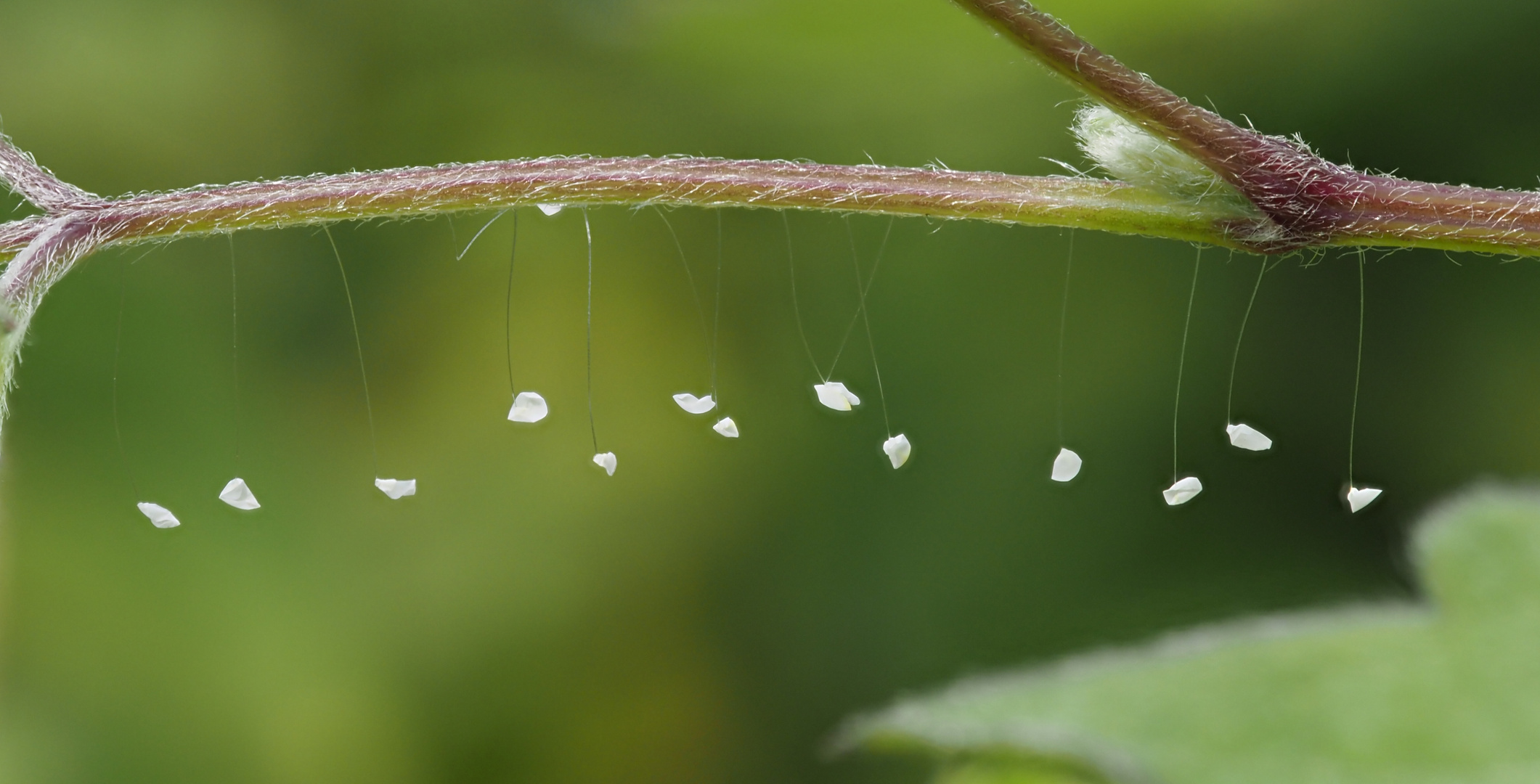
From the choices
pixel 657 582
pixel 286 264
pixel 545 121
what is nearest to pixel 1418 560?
pixel 657 582

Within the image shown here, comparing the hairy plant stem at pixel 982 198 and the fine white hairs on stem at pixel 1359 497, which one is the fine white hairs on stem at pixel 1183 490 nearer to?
the fine white hairs on stem at pixel 1359 497

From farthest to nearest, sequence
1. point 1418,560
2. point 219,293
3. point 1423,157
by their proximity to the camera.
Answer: point 219,293, point 1423,157, point 1418,560

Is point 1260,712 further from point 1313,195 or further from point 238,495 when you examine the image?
point 238,495

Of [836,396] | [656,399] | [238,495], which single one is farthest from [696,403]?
[656,399]

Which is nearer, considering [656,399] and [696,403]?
[696,403]

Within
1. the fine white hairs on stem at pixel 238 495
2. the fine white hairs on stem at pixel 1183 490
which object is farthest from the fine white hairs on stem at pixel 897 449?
the fine white hairs on stem at pixel 238 495

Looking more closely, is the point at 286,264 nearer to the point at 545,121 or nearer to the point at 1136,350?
the point at 545,121

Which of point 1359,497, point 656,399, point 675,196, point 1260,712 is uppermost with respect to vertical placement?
point 656,399
